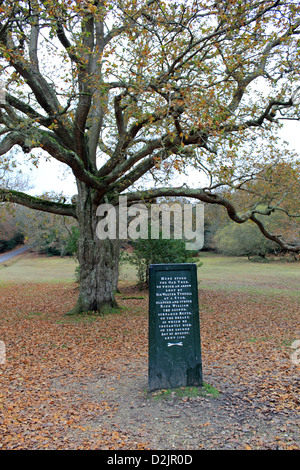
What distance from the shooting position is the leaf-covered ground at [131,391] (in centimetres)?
436

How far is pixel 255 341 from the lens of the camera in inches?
372

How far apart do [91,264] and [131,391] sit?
24.8 ft

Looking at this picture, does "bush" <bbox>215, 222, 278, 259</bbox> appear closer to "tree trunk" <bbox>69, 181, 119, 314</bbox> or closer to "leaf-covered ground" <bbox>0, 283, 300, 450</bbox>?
"tree trunk" <bbox>69, 181, 119, 314</bbox>

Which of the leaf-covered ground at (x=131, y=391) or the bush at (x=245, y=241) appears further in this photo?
the bush at (x=245, y=241)

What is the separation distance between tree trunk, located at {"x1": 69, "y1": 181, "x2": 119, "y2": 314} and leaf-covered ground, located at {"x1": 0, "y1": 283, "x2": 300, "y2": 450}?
46.6 inches

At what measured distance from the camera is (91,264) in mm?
13148

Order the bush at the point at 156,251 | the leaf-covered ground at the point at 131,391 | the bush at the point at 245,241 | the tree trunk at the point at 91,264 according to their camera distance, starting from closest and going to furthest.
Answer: the leaf-covered ground at the point at 131,391 < the tree trunk at the point at 91,264 < the bush at the point at 156,251 < the bush at the point at 245,241

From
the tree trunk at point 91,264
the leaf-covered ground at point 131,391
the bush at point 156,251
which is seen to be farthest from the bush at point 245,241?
the leaf-covered ground at point 131,391

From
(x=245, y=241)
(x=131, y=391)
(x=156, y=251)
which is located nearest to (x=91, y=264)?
(x=156, y=251)

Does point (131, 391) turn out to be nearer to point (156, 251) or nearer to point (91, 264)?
point (91, 264)

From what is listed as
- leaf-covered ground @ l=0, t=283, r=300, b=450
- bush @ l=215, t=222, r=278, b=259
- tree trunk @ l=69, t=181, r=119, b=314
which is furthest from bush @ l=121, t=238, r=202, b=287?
bush @ l=215, t=222, r=278, b=259

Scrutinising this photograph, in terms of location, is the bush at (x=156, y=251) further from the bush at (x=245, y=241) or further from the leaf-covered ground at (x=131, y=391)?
the bush at (x=245, y=241)

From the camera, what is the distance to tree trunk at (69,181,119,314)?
13.2m

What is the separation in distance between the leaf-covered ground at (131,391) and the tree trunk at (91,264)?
46.6 inches
